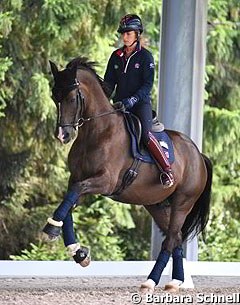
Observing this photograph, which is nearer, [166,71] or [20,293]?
[20,293]

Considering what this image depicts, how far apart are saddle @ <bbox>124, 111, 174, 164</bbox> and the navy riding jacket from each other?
19cm

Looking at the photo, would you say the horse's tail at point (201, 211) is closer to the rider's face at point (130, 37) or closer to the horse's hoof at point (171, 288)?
the horse's hoof at point (171, 288)

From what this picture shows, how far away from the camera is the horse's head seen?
297 inches

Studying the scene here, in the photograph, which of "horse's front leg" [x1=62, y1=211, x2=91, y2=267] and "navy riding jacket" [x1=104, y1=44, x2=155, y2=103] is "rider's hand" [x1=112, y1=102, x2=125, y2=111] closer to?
"navy riding jacket" [x1=104, y1=44, x2=155, y2=103]

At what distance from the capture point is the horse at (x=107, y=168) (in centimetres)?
762

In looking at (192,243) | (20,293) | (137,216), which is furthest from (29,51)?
(20,293)

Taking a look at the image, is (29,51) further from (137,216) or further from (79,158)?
(79,158)

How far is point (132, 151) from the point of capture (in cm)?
810

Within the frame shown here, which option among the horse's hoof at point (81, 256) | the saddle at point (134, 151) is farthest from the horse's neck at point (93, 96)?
the horse's hoof at point (81, 256)

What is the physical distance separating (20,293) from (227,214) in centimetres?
984

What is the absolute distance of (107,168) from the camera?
7852mm

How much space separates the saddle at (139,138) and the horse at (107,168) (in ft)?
0.14

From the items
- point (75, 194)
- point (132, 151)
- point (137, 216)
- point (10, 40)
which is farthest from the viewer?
point (137, 216)

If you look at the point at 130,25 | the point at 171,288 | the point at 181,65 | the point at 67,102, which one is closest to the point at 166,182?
the point at 171,288
